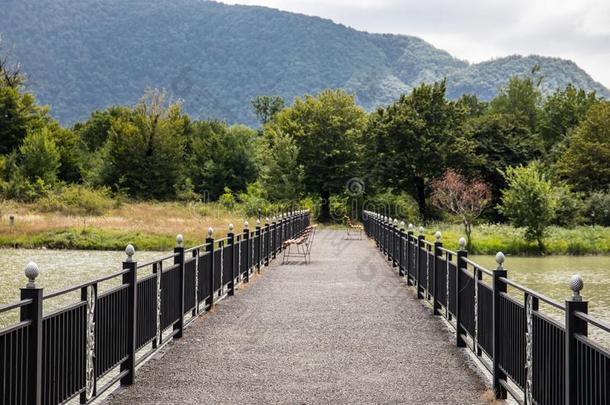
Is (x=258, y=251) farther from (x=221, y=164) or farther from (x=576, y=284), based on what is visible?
(x=221, y=164)

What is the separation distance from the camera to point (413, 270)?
47.6 feet

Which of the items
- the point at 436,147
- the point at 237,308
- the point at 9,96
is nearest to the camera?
the point at 237,308

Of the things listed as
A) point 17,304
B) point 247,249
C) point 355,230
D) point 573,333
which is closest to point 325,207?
point 355,230

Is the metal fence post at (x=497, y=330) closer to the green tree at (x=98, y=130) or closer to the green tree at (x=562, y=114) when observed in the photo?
the green tree at (x=562, y=114)

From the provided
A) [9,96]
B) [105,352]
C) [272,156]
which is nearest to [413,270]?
[105,352]

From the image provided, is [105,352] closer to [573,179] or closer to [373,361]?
[373,361]

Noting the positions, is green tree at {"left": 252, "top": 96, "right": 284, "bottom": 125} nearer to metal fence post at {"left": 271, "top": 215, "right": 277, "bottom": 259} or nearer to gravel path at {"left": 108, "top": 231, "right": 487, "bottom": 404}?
metal fence post at {"left": 271, "top": 215, "right": 277, "bottom": 259}

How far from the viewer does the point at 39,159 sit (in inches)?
2336

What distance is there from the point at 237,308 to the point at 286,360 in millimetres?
4082

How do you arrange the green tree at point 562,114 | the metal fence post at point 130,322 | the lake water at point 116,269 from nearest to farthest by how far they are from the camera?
the metal fence post at point 130,322
the lake water at point 116,269
the green tree at point 562,114

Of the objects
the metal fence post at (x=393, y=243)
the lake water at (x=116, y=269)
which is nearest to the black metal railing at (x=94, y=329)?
the lake water at (x=116, y=269)

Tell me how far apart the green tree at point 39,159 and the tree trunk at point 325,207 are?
23573 mm

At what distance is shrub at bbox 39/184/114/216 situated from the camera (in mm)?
47812

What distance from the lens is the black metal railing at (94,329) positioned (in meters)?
4.32
